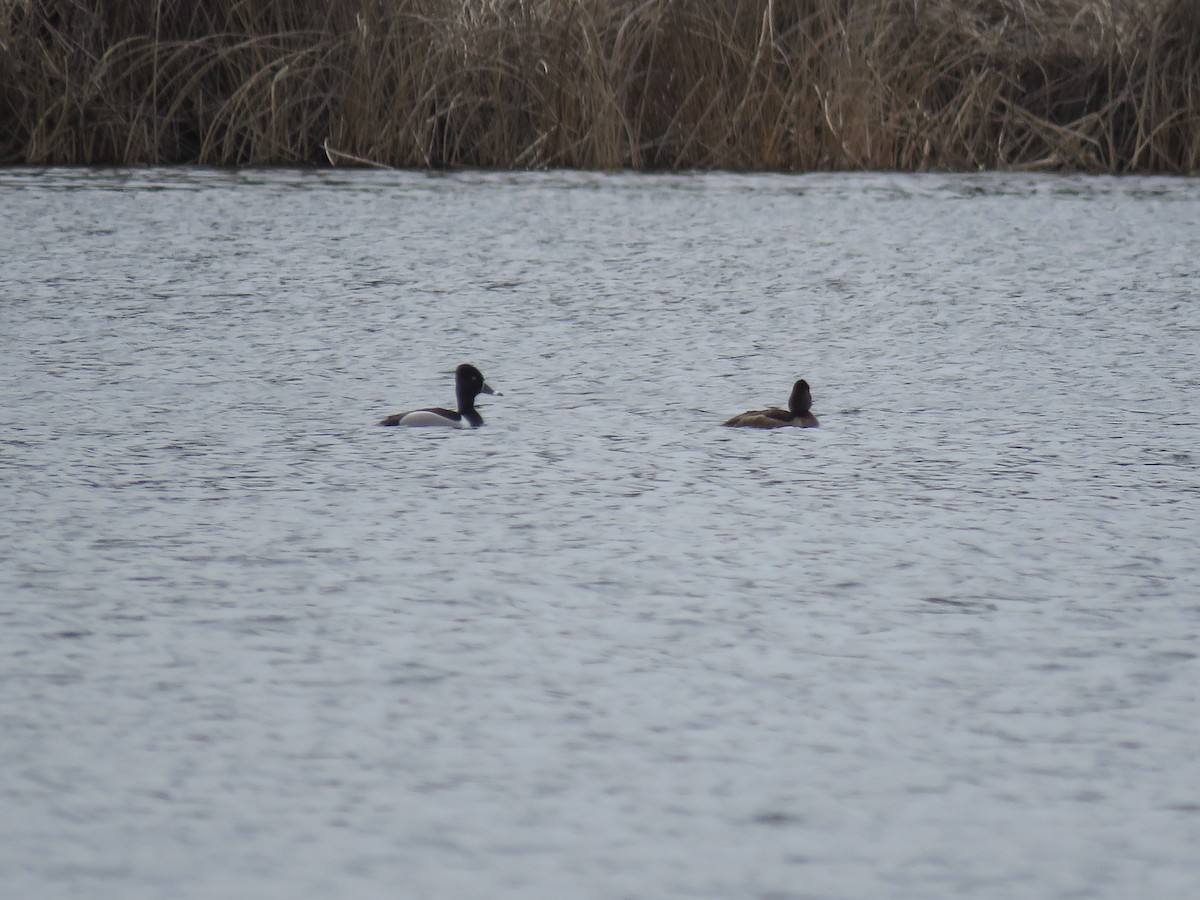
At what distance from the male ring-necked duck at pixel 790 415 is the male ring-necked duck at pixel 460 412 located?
0.64m

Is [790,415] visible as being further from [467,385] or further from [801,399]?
[467,385]

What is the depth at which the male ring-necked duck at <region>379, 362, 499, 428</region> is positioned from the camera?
4.44 metres

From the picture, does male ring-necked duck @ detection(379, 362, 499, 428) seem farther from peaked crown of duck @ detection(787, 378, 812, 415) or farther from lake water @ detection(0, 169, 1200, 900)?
peaked crown of duck @ detection(787, 378, 812, 415)

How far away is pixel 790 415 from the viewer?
4.44 metres

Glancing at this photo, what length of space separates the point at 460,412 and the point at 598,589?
1544 millimetres

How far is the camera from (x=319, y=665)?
2.62 m

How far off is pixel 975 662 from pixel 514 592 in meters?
0.77

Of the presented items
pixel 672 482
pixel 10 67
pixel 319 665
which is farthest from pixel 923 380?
pixel 10 67

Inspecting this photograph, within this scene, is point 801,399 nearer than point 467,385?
Yes

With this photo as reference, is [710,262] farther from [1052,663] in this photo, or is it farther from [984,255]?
[1052,663]

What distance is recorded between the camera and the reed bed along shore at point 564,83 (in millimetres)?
9438

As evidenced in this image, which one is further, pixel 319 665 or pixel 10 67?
pixel 10 67

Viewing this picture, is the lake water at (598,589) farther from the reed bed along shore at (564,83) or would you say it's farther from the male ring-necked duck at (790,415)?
the reed bed along shore at (564,83)

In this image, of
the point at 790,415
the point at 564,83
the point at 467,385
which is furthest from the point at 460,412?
the point at 564,83
